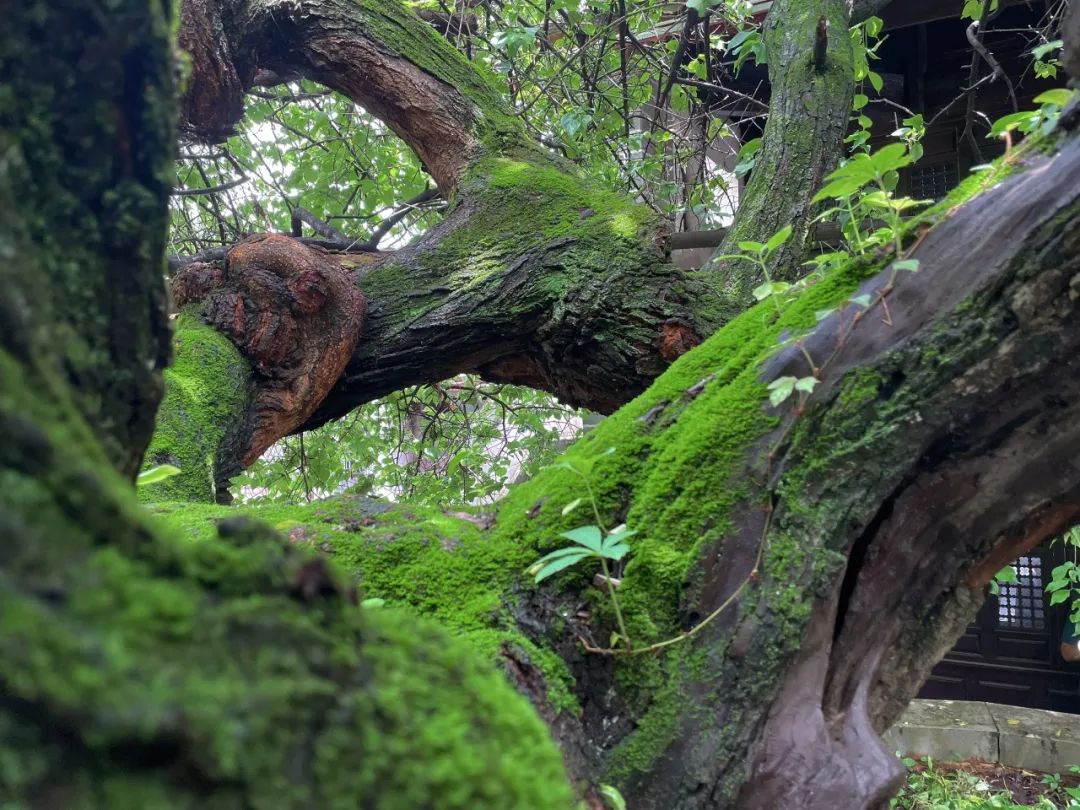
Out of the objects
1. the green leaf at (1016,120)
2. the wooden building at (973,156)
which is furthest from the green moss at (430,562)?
the wooden building at (973,156)

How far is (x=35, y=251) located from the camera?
1.76 feet

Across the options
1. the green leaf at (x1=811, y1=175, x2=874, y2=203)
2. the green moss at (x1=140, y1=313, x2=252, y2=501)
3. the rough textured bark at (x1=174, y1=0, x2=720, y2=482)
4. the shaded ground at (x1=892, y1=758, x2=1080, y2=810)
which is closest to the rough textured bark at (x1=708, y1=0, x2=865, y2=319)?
the rough textured bark at (x1=174, y1=0, x2=720, y2=482)

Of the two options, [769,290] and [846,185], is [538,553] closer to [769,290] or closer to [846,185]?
[769,290]

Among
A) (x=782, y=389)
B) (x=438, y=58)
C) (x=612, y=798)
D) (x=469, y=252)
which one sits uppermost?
(x=438, y=58)

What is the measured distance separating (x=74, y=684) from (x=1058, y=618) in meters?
6.87

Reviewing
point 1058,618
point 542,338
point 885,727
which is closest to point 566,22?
point 542,338

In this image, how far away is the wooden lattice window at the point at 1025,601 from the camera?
5.70 m

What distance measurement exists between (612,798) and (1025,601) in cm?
604

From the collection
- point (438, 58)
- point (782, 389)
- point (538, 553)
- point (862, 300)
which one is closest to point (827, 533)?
point (782, 389)

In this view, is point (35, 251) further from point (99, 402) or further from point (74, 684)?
point (74, 684)

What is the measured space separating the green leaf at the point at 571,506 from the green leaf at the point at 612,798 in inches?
18.3

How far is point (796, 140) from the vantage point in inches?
114

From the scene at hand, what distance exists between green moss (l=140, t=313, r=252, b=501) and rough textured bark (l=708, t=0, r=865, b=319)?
176cm

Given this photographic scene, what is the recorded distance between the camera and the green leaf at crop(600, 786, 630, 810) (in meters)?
1.09
